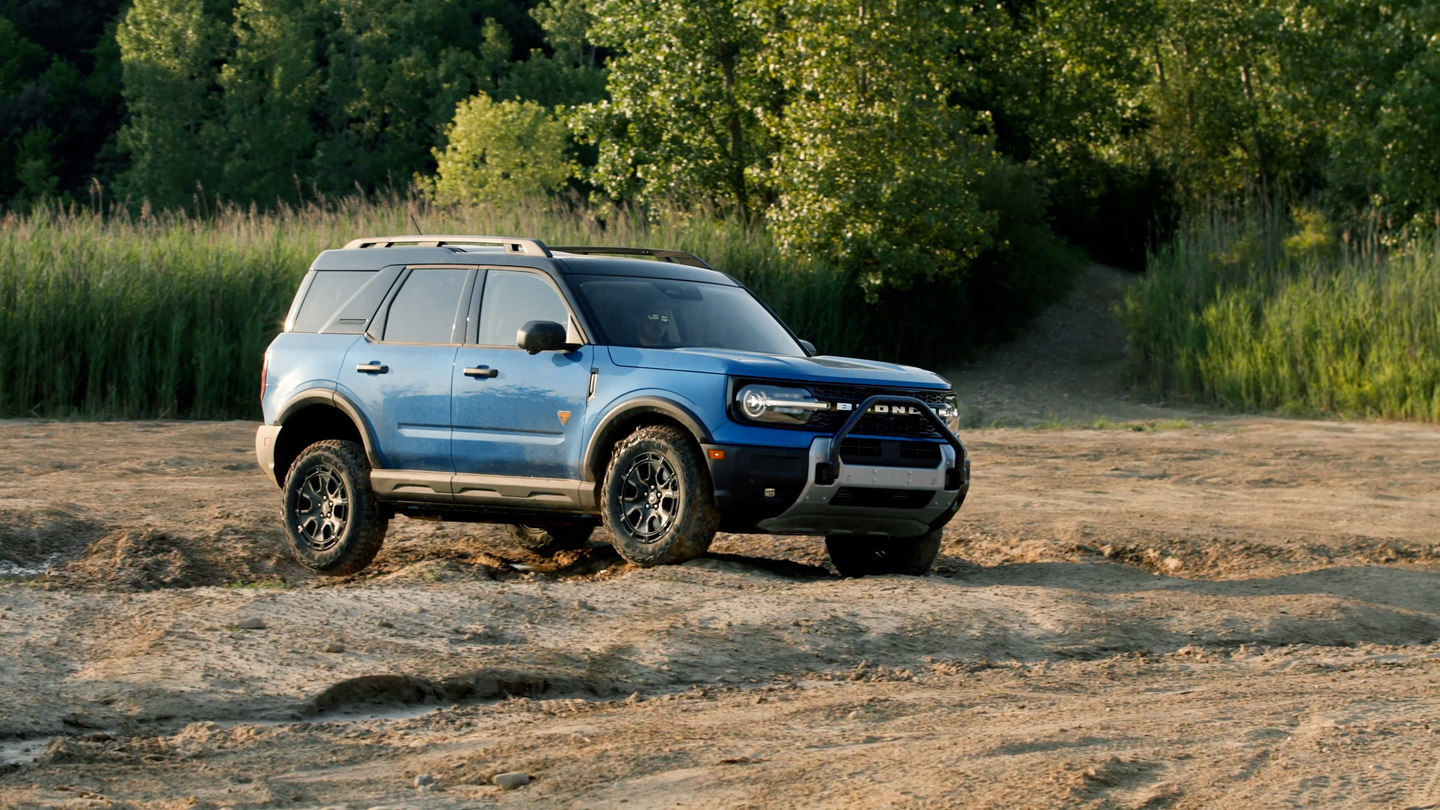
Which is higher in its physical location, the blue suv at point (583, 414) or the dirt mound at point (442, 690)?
the blue suv at point (583, 414)

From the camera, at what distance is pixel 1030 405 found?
2741 cm

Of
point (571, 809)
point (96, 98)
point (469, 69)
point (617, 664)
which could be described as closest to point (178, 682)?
point (617, 664)

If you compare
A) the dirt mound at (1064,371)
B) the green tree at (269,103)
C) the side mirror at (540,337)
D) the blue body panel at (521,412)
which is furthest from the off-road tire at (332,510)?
the green tree at (269,103)

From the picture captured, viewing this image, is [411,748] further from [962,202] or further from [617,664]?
[962,202]

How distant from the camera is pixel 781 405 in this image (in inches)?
365

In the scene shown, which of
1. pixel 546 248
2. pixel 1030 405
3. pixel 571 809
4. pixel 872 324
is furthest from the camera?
pixel 872 324

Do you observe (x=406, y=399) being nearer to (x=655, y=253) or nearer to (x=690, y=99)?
(x=655, y=253)

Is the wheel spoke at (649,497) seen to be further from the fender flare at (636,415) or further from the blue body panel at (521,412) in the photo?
the blue body panel at (521,412)

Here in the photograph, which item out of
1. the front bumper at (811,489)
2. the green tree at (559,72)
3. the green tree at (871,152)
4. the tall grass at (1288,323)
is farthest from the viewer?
the green tree at (559,72)

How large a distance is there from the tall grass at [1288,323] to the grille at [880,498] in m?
14.6

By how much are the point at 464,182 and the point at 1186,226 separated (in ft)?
79.9

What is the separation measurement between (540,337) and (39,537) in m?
3.97

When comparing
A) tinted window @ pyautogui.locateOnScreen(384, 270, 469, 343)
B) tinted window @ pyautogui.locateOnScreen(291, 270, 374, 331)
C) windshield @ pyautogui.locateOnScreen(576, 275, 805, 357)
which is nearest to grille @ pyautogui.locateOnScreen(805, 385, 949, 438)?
windshield @ pyautogui.locateOnScreen(576, 275, 805, 357)

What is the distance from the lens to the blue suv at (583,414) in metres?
9.32
